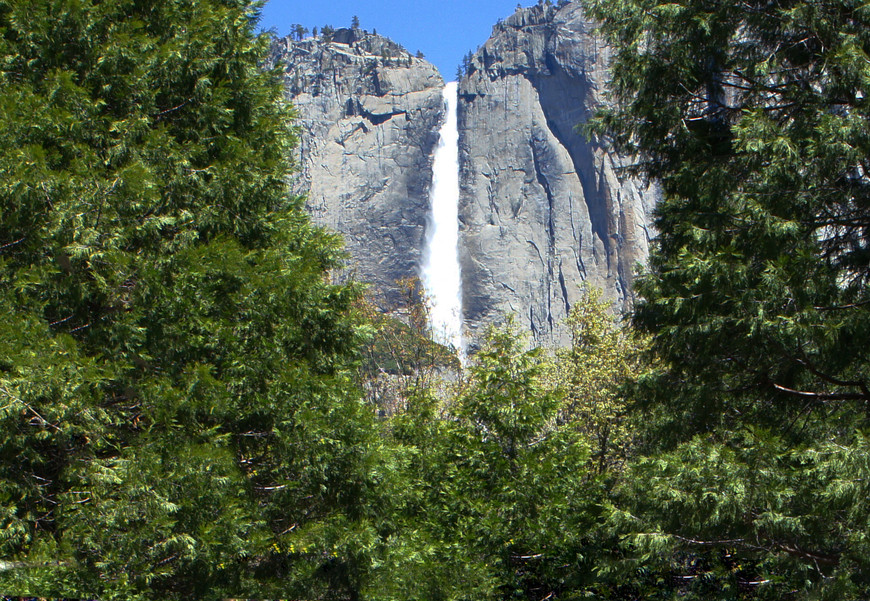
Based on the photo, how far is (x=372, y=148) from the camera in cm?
8962

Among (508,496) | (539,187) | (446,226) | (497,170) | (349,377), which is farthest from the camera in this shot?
(497,170)

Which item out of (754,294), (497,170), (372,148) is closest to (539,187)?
(497,170)

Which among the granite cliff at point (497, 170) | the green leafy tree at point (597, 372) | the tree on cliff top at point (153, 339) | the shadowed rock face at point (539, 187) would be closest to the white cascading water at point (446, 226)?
the granite cliff at point (497, 170)

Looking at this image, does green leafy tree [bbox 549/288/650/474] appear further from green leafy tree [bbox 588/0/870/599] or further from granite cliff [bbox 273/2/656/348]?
granite cliff [bbox 273/2/656/348]

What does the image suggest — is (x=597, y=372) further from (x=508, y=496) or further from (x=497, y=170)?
(x=497, y=170)

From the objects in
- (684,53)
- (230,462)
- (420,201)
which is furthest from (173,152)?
(420,201)

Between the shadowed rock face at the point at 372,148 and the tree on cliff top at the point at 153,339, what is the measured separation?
232 feet

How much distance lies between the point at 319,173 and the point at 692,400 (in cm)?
8280

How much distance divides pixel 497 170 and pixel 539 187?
16.3 feet

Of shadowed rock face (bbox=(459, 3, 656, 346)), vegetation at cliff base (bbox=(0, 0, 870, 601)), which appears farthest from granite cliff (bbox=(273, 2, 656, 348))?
vegetation at cliff base (bbox=(0, 0, 870, 601))

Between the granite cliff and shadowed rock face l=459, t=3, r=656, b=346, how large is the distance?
0.12 meters

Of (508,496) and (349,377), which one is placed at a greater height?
(349,377)

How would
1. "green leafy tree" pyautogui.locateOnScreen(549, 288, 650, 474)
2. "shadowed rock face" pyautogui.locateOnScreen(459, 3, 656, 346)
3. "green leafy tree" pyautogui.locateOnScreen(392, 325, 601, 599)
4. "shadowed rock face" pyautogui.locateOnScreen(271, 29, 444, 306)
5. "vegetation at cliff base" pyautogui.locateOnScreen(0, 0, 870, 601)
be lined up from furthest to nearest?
"shadowed rock face" pyautogui.locateOnScreen(271, 29, 444, 306) < "shadowed rock face" pyautogui.locateOnScreen(459, 3, 656, 346) < "green leafy tree" pyautogui.locateOnScreen(549, 288, 650, 474) < "green leafy tree" pyautogui.locateOnScreen(392, 325, 601, 599) < "vegetation at cliff base" pyautogui.locateOnScreen(0, 0, 870, 601)

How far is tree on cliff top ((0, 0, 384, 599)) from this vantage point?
287 inches
